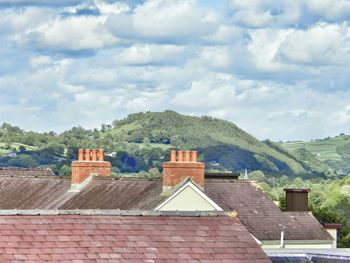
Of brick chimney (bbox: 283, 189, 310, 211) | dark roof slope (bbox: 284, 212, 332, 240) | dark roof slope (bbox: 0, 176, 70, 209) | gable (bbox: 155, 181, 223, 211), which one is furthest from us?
brick chimney (bbox: 283, 189, 310, 211)

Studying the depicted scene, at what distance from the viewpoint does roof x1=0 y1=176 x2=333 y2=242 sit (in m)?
59.1

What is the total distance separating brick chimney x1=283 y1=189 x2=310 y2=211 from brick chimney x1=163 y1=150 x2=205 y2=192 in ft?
91.7

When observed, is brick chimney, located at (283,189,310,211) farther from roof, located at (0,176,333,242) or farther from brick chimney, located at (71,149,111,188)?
brick chimney, located at (71,149,111,188)

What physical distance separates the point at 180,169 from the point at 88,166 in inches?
501

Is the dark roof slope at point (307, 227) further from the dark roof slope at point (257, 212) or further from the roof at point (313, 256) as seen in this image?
the roof at point (313, 256)

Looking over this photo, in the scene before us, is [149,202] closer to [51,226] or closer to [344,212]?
[51,226]

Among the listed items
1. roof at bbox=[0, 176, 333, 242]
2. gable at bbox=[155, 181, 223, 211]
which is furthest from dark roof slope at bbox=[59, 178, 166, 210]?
gable at bbox=[155, 181, 223, 211]

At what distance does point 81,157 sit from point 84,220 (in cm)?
3444

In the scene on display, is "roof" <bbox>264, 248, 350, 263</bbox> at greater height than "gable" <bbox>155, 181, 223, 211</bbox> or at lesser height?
lesser

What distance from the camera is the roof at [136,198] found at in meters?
59.1

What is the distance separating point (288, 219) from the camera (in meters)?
71.0

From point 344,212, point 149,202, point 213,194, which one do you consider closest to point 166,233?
point 149,202

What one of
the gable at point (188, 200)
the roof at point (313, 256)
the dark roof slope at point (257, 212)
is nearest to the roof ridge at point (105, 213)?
the roof at point (313, 256)

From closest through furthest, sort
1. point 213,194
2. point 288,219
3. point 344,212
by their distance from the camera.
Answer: point 213,194
point 288,219
point 344,212
